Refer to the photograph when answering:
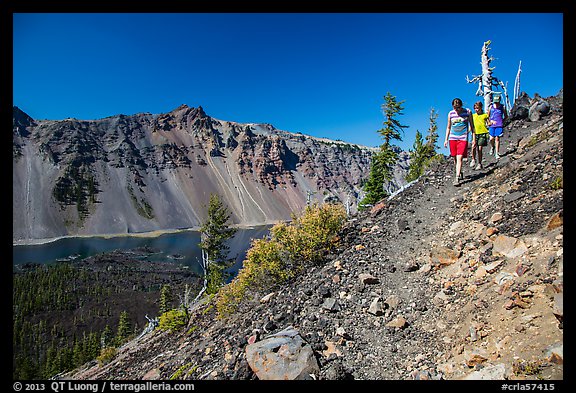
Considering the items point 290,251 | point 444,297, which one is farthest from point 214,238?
point 444,297

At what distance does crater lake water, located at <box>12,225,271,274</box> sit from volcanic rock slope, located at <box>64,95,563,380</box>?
3840 inches

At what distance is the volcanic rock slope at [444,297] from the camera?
4.40 metres

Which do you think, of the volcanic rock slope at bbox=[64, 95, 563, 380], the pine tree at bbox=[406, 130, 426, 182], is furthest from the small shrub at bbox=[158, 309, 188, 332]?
the pine tree at bbox=[406, 130, 426, 182]

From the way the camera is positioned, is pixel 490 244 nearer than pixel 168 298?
Yes

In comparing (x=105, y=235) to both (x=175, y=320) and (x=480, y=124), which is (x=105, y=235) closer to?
(x=175, y=320)

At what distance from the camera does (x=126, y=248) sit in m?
140

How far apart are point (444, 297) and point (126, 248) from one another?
159 metres

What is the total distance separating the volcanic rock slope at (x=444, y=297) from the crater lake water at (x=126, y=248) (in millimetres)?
97529

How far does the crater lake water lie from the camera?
123256 mm
